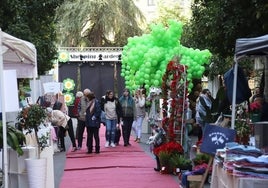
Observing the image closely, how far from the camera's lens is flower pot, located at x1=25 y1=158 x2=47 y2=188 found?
301 inches

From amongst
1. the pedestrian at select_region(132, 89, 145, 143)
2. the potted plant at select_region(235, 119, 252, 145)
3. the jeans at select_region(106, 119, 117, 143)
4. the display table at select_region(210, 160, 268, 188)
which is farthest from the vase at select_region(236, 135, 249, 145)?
the pedestrian at select_region(132, 89, 145, 143)

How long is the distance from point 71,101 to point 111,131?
41.2ft

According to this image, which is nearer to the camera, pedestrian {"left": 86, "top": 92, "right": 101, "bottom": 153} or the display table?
the display table

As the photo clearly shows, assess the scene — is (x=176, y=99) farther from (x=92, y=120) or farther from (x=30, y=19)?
(x=30, y=19)

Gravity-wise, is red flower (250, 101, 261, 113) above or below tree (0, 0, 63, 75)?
below

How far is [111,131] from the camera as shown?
53.9 ft

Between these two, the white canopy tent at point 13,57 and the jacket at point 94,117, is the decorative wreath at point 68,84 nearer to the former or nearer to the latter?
the jacket at point 94,117

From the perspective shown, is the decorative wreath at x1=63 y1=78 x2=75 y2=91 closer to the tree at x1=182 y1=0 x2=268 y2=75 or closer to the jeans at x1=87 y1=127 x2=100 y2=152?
the jeans at x1=87 y1=127 x2=100 y2=152

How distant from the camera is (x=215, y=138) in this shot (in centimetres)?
733

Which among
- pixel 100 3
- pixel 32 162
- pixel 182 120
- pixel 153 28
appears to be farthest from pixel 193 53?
pixel 100 3

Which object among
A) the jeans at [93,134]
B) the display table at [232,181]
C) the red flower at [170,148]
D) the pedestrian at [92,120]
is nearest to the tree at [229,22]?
the red flower at [170,148]

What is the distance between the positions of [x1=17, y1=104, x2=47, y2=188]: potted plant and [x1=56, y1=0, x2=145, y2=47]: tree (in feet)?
107

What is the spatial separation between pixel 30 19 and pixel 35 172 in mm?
10931

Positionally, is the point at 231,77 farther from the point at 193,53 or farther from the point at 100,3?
the point at 100,3
